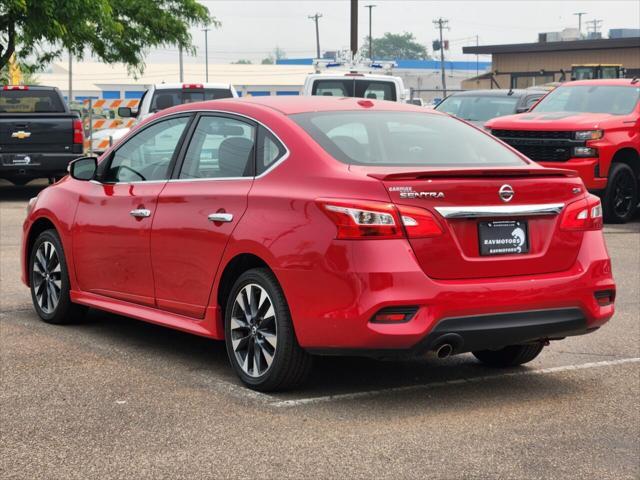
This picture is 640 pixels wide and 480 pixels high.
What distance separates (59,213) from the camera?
8.39 m

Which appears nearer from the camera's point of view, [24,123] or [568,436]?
[568,436]

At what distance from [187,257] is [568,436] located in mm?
2445

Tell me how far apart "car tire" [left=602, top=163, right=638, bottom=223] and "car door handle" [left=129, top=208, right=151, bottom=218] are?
10.7 metres

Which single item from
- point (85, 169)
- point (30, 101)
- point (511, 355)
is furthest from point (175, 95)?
point (511, 355)

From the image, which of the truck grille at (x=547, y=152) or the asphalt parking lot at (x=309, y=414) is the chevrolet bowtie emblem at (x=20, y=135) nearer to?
the truck grille at (x=547, y=152)

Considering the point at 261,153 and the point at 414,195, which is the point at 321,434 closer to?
the point at 414,195

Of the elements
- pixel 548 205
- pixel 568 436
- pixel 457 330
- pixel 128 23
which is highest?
pixel 128 23

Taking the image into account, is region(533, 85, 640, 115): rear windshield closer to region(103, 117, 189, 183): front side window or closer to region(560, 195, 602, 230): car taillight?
region(103, 117, 189, 183): front side window

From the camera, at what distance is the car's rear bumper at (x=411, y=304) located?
5949 mm

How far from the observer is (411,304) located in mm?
5961

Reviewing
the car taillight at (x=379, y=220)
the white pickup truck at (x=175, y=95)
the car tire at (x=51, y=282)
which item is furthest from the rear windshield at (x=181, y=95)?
the car taillight at (x=379, y=220)

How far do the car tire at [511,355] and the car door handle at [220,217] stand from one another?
72.1 inches

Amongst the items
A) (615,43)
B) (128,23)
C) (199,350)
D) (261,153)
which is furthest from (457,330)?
(615,43)

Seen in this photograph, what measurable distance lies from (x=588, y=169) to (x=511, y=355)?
9.83m
